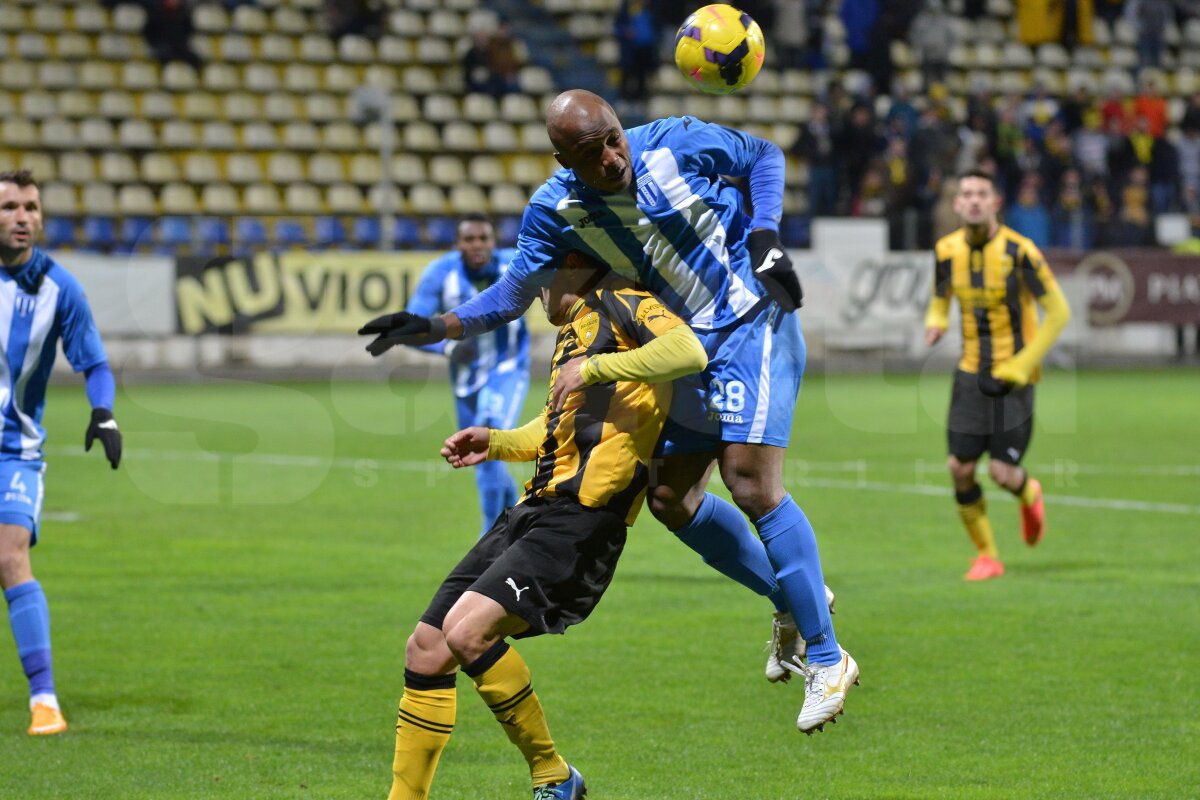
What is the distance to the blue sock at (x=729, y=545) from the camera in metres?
5.84

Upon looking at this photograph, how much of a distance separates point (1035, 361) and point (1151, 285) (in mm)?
16858

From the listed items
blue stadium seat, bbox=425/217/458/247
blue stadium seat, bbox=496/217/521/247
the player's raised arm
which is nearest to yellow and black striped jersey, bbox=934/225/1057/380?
the player's raised arm

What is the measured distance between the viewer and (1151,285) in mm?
25703

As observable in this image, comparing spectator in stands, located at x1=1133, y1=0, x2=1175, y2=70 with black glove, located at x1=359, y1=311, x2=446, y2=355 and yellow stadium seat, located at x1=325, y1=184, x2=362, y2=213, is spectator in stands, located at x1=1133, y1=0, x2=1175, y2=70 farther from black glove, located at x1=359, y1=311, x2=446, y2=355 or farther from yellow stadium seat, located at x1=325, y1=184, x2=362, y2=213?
black glove, located at x1=359, y1=311, x2=446, y2=355

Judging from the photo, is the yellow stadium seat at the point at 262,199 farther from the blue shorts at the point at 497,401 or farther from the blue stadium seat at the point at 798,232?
the blue shorts at the point at 497,401

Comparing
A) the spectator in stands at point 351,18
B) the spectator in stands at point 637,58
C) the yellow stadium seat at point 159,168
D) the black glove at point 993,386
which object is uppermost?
the spectator in stands at point 351,18

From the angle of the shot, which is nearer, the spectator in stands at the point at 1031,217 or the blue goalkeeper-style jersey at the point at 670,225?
the blue goalkeeper-style jersey at the point at 670,225

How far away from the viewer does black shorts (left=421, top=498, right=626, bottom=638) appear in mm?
4762

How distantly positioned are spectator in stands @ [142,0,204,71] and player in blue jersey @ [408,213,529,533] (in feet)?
56.4

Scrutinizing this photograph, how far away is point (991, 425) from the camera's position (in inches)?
405

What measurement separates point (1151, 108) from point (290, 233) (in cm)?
1510

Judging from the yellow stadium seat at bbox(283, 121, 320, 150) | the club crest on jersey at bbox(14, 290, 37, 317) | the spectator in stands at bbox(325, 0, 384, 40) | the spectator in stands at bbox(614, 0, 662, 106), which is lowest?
the club crest on jersey at bbox(14, 290, 37, 317)

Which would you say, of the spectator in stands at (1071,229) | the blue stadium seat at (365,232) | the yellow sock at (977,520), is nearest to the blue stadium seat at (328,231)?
the blue stadium seat at (365,232)

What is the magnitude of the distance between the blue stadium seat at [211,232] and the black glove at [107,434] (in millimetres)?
16769
